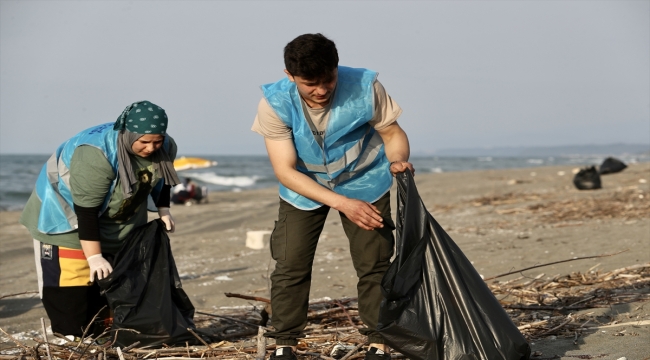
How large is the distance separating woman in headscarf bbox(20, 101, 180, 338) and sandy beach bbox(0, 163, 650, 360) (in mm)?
712

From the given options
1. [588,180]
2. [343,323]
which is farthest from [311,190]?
[588,180]

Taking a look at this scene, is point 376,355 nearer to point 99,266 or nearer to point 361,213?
point 361,213

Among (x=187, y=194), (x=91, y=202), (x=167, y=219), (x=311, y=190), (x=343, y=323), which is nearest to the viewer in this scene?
(x=311, y=190)

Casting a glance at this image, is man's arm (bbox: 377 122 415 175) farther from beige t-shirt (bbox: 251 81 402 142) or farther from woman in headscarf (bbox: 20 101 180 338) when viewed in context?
woman in headscarf (bbox: 20 101 180 338)

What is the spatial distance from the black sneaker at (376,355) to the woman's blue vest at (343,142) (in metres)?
0.70

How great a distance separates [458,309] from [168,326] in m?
1.78

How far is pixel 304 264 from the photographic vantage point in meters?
3.43

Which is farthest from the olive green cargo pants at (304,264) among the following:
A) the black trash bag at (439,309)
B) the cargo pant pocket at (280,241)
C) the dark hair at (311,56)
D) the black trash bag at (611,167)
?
the black trash bag at (611,167)

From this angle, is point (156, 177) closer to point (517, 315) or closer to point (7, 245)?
point (517, 315)

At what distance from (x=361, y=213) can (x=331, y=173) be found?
0.98ft

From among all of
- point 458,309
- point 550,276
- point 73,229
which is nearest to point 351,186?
point 458,309

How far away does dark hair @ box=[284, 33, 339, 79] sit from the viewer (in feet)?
9.68

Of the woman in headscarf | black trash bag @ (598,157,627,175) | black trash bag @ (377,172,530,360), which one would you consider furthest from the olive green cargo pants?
black trash bag @ (598,157,627,175)

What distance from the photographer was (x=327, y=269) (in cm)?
689
